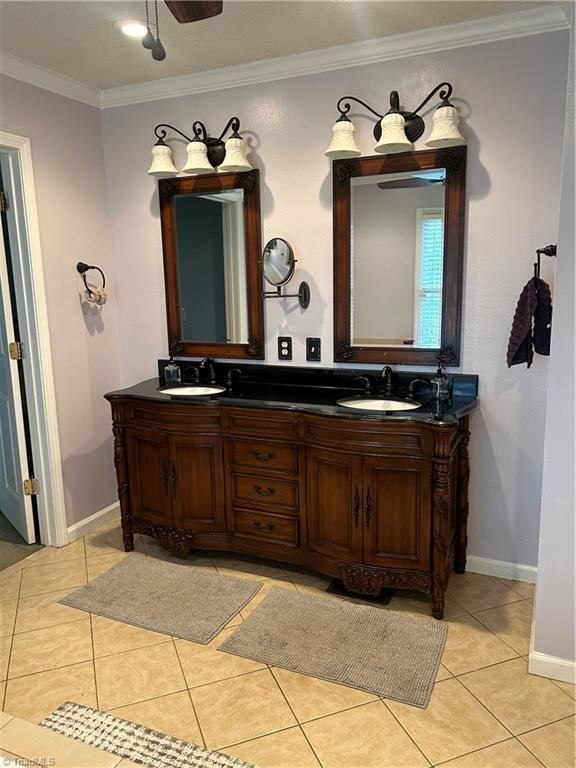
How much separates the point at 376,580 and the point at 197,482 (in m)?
1.01

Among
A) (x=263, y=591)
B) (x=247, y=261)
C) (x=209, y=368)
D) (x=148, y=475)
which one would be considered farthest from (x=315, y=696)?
(x=247, y=261)

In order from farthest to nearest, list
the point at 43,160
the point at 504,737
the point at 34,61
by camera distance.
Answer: the point at 43,160 → the point at 34,61 → the point at 504,737

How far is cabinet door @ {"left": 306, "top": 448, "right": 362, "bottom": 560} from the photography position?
98.5 inches

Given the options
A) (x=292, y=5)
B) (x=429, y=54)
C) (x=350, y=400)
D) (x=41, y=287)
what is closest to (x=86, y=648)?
(x=350, y=400)

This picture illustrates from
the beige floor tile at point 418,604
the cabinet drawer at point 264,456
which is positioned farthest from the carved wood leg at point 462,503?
the cabinet drawer at point 264,456

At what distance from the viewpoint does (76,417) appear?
10.8ft

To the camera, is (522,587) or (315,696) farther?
(522,587)

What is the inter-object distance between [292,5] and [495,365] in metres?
1.78

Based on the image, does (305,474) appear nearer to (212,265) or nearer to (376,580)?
(376,580)

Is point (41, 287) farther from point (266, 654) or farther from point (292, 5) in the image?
point (266, 654)

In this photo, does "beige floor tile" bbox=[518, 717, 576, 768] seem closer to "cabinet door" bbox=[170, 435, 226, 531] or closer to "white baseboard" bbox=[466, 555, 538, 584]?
"white baseboard" bbox=[466, 555, 538, 584]

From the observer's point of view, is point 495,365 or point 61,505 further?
point 61,505

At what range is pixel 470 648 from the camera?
89.3 inches

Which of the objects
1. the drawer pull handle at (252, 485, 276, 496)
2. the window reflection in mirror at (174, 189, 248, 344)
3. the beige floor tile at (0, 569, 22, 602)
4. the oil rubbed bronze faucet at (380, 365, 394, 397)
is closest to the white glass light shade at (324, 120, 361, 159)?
the window reflection in mirror at (174, 189, 248, 344)
